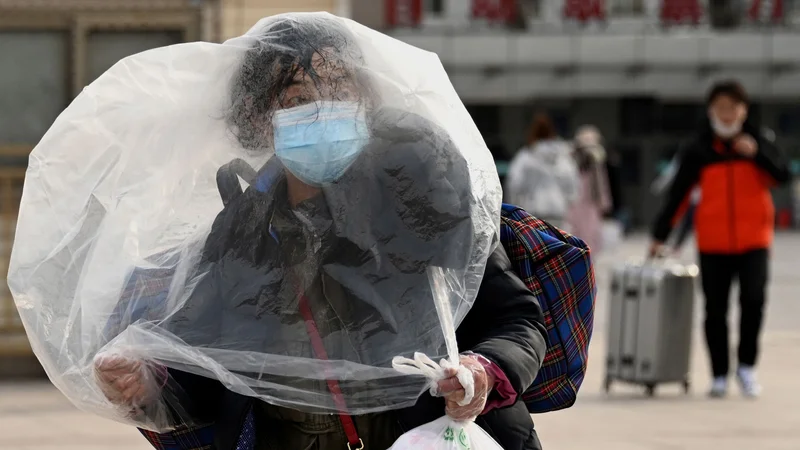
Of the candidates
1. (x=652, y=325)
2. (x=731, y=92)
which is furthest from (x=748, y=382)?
(x=731, y=92)

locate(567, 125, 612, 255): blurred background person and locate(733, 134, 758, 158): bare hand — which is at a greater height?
locate(733, 134, 758, 158): bare hand

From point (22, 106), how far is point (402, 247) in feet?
22.9

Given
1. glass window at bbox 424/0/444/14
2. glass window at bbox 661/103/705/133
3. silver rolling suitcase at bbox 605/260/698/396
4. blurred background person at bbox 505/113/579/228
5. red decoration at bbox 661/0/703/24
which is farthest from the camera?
glass window at bbox 661/103/705/133

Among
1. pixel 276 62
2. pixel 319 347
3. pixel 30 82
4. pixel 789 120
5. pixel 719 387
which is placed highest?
pixel 276 62

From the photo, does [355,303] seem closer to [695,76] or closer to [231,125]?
[231,125]

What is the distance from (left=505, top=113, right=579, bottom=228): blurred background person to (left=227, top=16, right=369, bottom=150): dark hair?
1133 centimetres

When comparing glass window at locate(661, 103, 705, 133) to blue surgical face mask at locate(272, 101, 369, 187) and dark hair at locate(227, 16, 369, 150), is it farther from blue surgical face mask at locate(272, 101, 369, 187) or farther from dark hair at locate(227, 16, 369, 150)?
blue surgical face mask at locate(272, 101, 369, 187)

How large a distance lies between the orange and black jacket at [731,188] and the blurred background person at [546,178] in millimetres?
5103

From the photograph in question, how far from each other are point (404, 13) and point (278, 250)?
100ft

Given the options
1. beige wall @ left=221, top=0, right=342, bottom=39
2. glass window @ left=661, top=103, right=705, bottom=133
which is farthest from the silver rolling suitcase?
glass window @ left=661, top=103, right=705, bottom=133

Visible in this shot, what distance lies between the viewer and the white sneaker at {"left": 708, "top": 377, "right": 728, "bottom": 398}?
8625 mm

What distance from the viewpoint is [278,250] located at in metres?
2.62

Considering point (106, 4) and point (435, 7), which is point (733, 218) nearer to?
point (106, 4)

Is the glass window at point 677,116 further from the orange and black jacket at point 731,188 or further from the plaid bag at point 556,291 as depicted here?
the plaid bag at point 556,291
